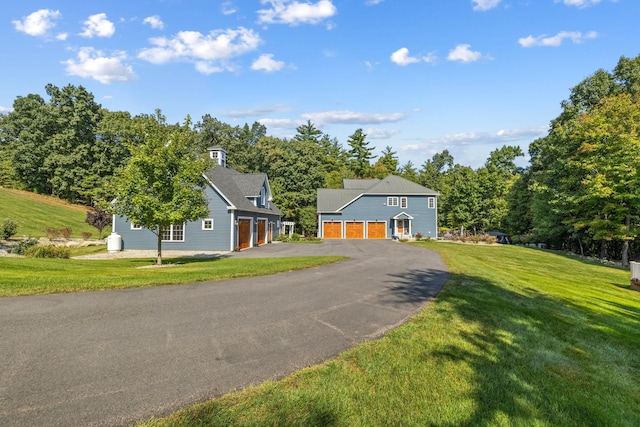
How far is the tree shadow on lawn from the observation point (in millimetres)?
3672

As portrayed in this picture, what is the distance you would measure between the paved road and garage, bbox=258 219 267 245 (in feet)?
69.9

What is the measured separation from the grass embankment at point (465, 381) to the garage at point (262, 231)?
24640 millimetres

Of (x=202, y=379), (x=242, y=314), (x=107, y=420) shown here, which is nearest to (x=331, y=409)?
(x=202, y=379)

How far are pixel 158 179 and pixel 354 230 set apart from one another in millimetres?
27785

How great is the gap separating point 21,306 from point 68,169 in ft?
155

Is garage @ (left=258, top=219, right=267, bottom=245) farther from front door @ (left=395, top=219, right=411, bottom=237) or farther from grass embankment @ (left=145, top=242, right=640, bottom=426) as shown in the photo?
grass embankment @ (left=145, top=242, right=640, bottom=426)

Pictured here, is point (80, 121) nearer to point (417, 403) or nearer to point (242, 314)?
point (242, 314)

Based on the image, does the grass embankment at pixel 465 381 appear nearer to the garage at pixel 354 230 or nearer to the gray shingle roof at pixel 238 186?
the gray shingle roof at pixel 238 186

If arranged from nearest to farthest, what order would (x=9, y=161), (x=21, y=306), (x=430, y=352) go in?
(x=430, y=352)
(x=21, y=306)
(x=9, y=161)

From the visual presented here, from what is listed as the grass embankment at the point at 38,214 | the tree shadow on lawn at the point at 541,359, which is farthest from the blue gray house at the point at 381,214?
the tree shadow on lawn at the point at 541,359

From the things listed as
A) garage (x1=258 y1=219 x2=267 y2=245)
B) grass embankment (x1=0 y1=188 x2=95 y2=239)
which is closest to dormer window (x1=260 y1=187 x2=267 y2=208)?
garage (x1=258 y1=219 x2=267 y2=245)

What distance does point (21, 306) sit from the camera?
6734mm

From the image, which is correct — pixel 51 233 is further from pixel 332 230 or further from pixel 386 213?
pixel 386 213

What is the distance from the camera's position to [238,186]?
31609 mm
